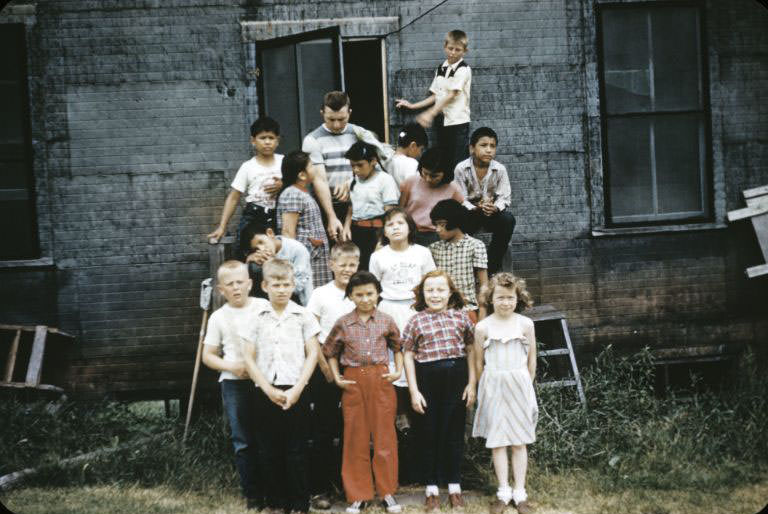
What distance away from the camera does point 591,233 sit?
7.77 m

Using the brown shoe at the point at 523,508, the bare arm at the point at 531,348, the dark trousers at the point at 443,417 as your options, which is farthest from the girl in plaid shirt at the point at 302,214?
the brown shoe at the point at 523,508

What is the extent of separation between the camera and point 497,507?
5176 millimetres

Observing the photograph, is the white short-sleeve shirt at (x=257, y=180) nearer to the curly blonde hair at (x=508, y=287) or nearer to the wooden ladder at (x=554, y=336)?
the curly blonde hair at (x=508, y=287)

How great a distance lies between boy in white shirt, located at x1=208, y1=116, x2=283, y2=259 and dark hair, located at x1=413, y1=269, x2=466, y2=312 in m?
1.55

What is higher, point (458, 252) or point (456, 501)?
point (458, 252)

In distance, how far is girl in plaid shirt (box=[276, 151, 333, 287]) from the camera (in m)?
6.29

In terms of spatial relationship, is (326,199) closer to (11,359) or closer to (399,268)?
(399,268)

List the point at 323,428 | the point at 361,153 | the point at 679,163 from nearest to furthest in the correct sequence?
1. the point at 323,428
2. the point at 361,153
3. the point at 679,163

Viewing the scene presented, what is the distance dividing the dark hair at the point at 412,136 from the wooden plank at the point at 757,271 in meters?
3.23

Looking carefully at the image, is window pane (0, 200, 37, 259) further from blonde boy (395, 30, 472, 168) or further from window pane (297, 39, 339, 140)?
blonde boy (395, 30, 472, 168)

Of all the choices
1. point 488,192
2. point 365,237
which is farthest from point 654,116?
point 365,237

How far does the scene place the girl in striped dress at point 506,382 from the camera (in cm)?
529

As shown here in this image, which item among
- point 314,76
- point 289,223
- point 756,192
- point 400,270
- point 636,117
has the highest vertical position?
Result: point 314,76

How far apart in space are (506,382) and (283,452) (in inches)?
58.7
